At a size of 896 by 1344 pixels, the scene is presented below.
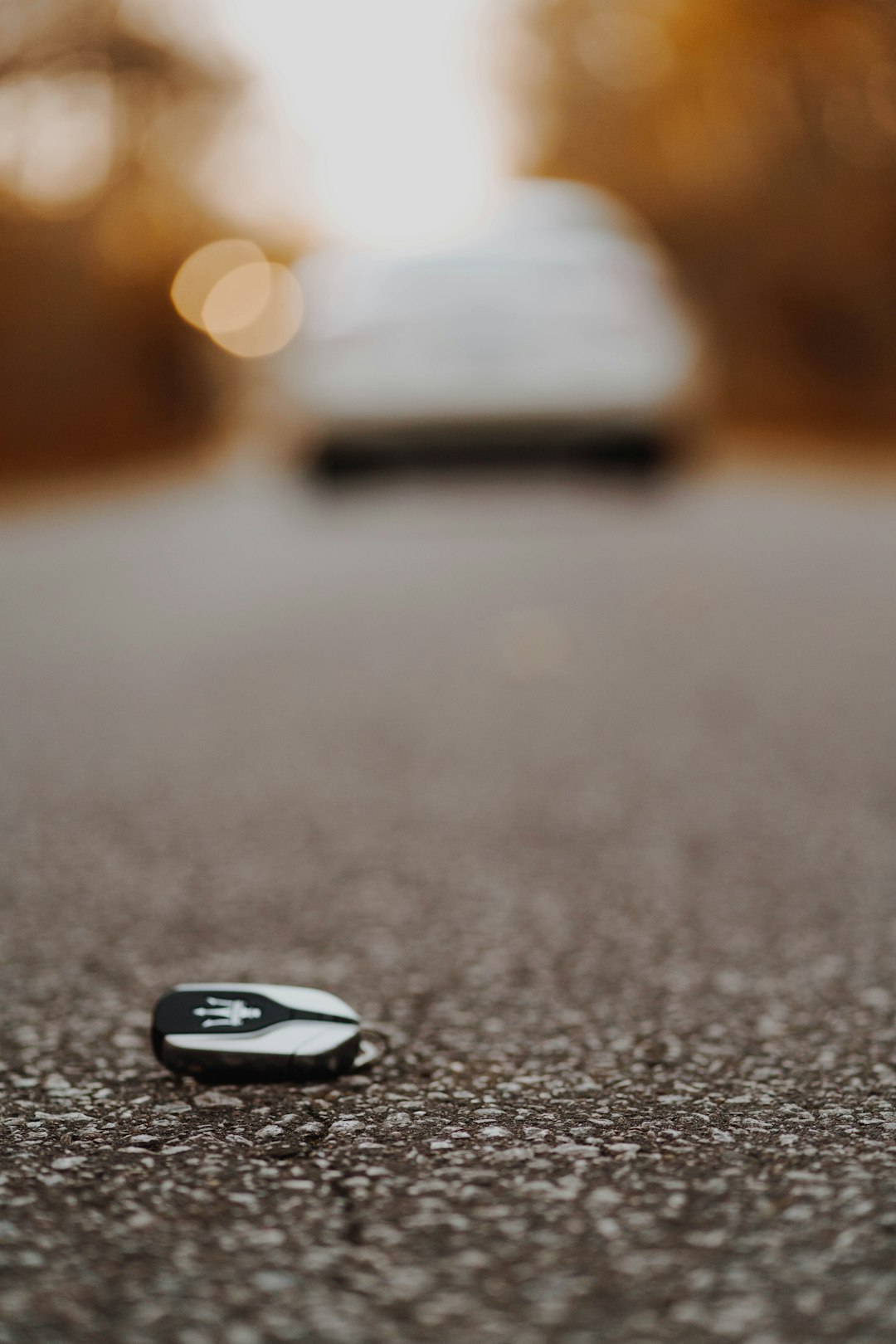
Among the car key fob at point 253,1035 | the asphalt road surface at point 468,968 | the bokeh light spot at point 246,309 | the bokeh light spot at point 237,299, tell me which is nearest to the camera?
the asphalt road surface at point 468,968

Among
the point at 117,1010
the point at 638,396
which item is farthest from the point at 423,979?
the point at 638,396

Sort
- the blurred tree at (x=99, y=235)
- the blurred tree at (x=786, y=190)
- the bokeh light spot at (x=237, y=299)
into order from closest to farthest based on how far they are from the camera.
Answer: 1. the blurred tree at (x=99, y=235)
2. the blurred tree at (x=786, y=190)
3. the bokeh light spot at (x=237, y=299)

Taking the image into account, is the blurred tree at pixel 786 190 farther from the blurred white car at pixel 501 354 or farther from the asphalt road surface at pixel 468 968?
the asphalt road surface at pixel 468 968

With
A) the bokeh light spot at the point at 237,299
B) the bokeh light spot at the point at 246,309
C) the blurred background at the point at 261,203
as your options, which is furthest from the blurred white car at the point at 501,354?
the bokeh light spot at the point at 237,299

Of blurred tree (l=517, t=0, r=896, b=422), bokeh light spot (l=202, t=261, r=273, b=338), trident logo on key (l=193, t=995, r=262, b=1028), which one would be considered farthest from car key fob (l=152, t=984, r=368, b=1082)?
bokeh light spot (l=202, t=261, r=273, b=338)

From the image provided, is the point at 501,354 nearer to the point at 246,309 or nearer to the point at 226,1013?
the point at 226,1013

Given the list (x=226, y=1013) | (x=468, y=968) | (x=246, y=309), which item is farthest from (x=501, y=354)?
(x=246, y=309)

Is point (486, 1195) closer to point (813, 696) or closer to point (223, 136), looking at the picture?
point (813, 696)

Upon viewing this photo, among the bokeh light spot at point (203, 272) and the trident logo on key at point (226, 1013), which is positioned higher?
the bokeh light spot at point (203, 272)
